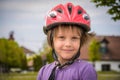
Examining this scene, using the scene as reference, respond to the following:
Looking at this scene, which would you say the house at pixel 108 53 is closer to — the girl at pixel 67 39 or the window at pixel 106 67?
the window at pixel 106 67

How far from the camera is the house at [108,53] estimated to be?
46.8 metres

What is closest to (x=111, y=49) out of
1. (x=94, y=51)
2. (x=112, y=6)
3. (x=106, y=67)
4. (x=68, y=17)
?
(x=94, y=51)

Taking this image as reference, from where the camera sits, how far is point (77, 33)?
10.1ft

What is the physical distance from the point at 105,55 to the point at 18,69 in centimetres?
1256

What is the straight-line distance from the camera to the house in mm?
46812

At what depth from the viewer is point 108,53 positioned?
47.2 m

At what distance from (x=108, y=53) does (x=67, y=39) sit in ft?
146

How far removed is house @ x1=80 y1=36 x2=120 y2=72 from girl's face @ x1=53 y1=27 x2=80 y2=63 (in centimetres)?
4346

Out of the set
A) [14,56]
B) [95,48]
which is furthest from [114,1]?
[14,56]

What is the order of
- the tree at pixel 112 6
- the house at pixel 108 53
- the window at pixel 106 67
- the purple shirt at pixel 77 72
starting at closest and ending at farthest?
the purple shirt at pixel 77 72
the tree at pixel 112 6
the house at pixel 108 53
the window at pixel 106 67

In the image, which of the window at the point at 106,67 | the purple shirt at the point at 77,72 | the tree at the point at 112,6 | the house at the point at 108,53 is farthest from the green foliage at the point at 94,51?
the purple shirt at the point at 77,72

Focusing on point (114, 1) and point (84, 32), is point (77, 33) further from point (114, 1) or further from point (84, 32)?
point (114, 1)

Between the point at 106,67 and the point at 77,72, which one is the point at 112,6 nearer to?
the point at 77,72

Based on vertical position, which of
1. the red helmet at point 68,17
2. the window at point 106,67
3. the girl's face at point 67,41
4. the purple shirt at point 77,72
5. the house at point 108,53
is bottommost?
the window at point 106,67
